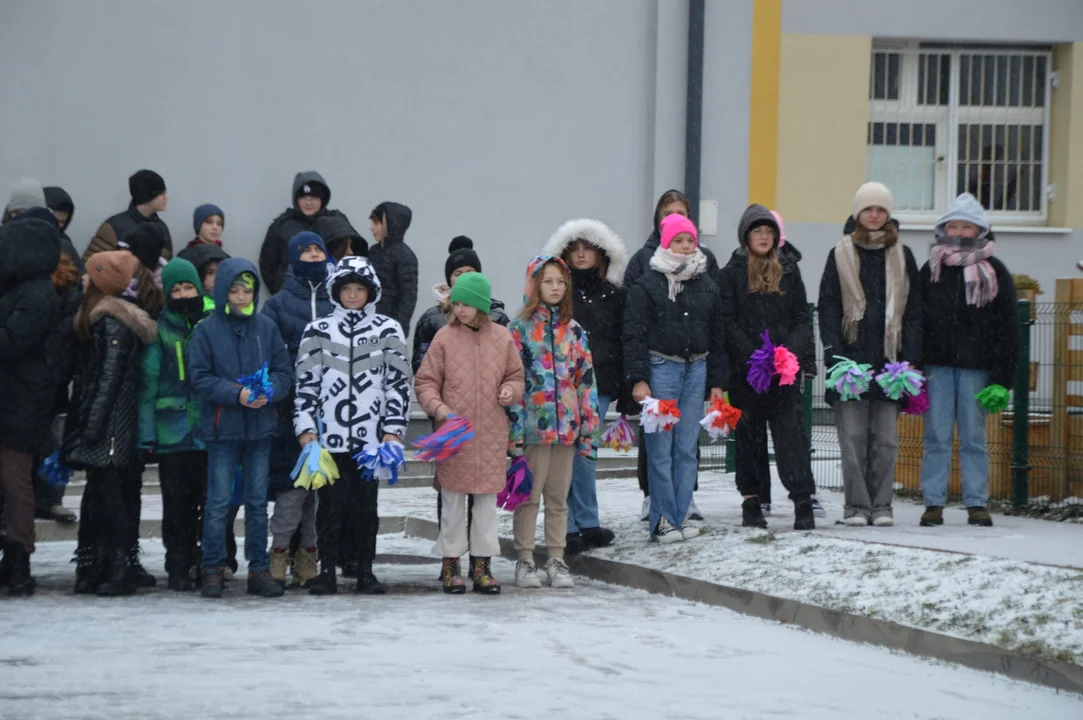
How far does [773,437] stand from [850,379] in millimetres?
592

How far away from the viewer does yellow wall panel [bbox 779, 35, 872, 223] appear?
17125 mm

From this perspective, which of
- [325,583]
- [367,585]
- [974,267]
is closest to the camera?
[325,583]

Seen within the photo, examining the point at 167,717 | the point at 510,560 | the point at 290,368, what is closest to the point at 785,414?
the point at 510,560

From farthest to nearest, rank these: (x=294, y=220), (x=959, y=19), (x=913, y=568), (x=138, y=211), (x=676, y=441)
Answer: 1. (x=959, y=19)
2. (x=294, y=220)
3. (x=138, y=211)
4. (x=676, y=441)
5. (x=913, y=568)

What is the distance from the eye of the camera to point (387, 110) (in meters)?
16.0

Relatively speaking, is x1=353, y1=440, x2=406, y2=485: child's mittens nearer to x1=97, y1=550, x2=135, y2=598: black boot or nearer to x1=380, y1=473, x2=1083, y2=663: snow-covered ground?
x1=97, y1=550, x2=135, y2=598: black boot

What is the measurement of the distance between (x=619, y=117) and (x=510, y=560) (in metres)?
6.71

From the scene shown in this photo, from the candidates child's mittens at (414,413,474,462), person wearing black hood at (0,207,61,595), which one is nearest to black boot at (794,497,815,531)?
child's mittens at (414,413,474,462)

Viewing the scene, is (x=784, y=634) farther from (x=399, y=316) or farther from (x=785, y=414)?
(x=399, y=316)

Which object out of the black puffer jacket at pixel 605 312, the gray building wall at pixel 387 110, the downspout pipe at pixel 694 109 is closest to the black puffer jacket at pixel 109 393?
the black puffer jacket at pixel 605 312

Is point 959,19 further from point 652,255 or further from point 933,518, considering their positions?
point 933,518

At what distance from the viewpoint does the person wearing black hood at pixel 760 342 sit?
1020 centimetres

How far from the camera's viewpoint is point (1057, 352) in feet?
37.3

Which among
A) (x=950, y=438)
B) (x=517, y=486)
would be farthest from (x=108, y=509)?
(x=950, y=438)
